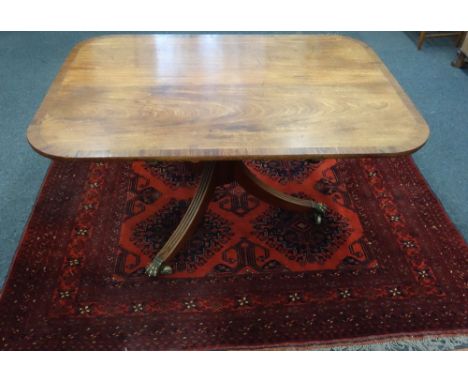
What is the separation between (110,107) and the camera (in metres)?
1.07

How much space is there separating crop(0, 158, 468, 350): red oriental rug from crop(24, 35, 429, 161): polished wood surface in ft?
1.96

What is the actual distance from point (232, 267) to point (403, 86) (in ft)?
5.76

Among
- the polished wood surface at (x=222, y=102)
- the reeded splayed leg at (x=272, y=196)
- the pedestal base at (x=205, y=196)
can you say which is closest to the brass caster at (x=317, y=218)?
the reeded splayed leg at (x=272, y=196)

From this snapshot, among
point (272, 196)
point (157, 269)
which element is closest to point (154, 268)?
point (157, 269)

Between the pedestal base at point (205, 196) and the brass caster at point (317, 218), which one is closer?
the pedestal base at point (205, 196)

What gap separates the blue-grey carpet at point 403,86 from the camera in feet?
5.43

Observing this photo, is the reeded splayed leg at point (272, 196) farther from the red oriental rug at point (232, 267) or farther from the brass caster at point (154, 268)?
the brass caster at point (154, 268)

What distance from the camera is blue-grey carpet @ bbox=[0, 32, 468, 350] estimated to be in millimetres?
1654

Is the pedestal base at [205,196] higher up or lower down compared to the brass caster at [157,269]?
higher up

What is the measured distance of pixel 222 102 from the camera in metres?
1.11

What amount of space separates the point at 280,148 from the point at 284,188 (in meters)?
0.78

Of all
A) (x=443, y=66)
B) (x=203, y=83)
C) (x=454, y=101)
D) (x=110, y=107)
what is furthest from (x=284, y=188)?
(x=443, y=66)

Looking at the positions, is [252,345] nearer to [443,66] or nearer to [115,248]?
[115,248]

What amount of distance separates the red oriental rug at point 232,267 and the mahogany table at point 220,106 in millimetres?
144
